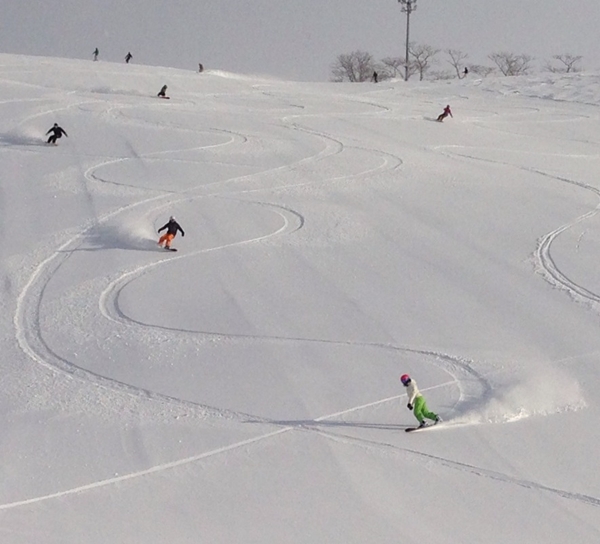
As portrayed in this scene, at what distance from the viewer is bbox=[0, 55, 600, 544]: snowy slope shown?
876cm

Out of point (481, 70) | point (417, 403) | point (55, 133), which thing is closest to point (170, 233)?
point (417, 403)

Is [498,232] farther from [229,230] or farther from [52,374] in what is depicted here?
[52,374]

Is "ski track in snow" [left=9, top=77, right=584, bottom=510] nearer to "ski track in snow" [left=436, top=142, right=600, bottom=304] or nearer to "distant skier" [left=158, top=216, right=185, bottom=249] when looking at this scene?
"ski track in snow" [left=436, top=142, right=600, bottom=304]

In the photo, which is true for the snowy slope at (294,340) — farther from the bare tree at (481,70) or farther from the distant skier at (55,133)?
the bare tree at (481,70)

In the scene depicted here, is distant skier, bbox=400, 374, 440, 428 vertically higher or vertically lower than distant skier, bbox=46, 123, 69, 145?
lower

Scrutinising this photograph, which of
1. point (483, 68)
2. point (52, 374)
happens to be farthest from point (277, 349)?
point (483, 68)

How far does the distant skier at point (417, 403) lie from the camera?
9.80m

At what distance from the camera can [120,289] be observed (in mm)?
15273

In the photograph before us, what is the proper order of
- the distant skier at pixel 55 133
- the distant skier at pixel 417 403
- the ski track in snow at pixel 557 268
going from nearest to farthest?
the distant skier at pixel 417 403, the ski track in snow at pixel 557 268, the distant skier at pixel 55 133

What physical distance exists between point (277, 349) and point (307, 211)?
7.54m

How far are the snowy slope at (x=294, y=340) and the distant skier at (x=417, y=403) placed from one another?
23cm

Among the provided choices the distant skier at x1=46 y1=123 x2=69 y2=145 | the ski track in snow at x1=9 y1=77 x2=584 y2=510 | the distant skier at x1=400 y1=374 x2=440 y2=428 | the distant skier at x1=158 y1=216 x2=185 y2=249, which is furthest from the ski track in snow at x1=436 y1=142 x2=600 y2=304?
the distant skier at x1=46 y1=123 x2=69 y2=145

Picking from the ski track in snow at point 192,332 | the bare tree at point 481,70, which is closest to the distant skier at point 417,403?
the ski track in snow at point 192,332

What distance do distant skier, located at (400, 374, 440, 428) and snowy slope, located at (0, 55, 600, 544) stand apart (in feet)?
0.74
